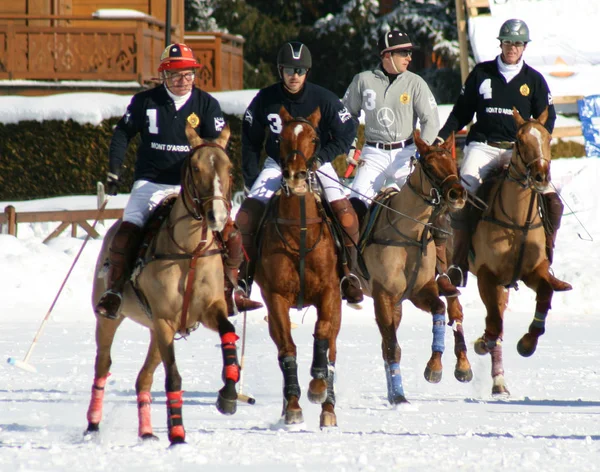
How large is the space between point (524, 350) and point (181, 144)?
3.83m

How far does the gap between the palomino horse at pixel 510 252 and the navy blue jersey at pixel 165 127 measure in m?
3.18

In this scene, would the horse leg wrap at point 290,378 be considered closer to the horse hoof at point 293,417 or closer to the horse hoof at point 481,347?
the horse hoof at point 293,417

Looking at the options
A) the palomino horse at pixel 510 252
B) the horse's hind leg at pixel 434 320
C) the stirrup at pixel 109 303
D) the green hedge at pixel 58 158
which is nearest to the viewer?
the stirrup at pixel 109 303

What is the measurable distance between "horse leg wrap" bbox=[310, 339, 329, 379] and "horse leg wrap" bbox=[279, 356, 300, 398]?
0.14 meters

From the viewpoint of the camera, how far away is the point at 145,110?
9.63 metres

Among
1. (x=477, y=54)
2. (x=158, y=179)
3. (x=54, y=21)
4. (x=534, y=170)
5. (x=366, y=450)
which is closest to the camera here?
(x=366, y=450)

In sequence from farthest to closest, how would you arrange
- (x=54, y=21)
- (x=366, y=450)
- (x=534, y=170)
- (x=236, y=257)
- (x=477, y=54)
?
(x=54, y=21)
(x=477, y=54)
(x=534, y=170)
(x=236, y=257)
(x=366, y=450)

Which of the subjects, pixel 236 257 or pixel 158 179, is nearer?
pixel 236 257

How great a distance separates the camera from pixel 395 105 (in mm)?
12383

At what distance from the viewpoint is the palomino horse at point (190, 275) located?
27.3 ft

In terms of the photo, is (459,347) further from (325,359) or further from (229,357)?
(229,357)

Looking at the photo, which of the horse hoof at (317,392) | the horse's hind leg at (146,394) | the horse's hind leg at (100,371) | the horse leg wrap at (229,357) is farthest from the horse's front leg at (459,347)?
the horse leg wrap at (229,357)

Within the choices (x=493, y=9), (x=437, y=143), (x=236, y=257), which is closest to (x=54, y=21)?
(x=493, y=9)

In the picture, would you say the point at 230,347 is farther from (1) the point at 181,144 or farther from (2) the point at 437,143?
(2) the point at 437,143
